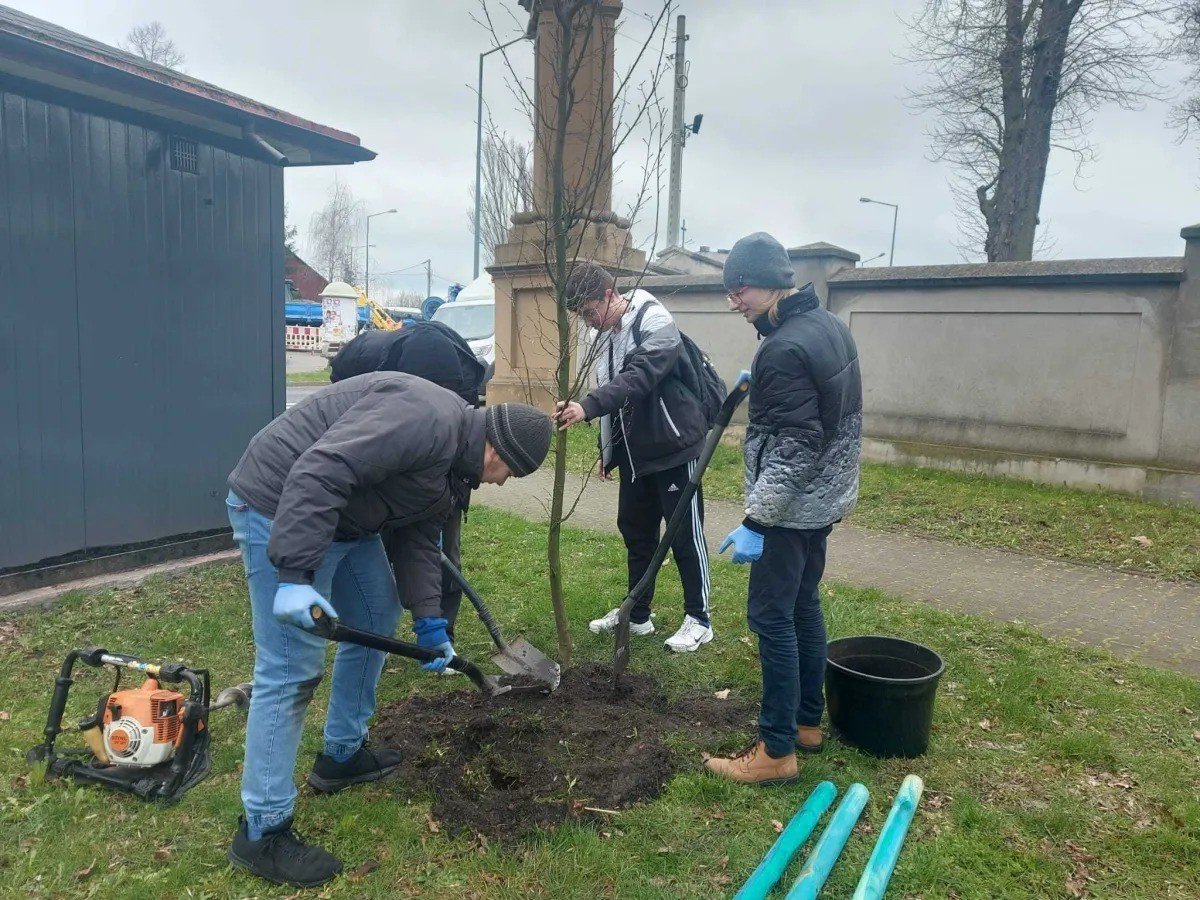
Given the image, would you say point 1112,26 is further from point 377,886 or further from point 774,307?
point 377,886

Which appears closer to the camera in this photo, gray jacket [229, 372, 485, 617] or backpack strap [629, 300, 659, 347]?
gray jacket [229, 372, 485, 617]

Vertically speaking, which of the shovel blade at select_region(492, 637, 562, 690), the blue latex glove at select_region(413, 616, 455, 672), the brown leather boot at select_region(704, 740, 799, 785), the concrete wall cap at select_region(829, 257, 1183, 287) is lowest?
the brown leather boot at select_region(704, 740, 799, 785)

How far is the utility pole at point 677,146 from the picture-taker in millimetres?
17498

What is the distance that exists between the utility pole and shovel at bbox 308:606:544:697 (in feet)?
48.9

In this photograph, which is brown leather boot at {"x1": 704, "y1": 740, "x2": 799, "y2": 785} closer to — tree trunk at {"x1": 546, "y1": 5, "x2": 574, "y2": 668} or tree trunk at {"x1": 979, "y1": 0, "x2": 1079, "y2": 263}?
tree trunk at {"x1": 546, "y1": 5, "x2": 574, "y2": 668}

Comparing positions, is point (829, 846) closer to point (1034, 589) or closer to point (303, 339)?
point (1034, 589)

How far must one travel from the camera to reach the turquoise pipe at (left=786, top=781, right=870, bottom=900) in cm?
252

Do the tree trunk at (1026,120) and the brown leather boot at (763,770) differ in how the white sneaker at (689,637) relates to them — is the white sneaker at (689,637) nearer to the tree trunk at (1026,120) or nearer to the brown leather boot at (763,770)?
the brown leather boot at (763,770)

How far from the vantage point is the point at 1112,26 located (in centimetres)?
1233

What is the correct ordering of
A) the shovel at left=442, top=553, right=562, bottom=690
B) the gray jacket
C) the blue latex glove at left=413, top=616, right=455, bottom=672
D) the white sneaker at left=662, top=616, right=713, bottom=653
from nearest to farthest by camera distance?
1. the gray jacket
2. the blue latex glove at left=413, top=616, right=455, bottom=672
3. the shovel at left=442, top=553, right=562, bottom=690
4. the white sneaker at left=662, top=616, right=713, bottom=653

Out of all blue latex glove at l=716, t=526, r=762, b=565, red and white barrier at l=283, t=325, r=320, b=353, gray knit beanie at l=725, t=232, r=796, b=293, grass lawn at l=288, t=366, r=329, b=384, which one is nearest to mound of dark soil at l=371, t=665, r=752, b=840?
blue latex glove at l=716, t=526, r=762, b=565

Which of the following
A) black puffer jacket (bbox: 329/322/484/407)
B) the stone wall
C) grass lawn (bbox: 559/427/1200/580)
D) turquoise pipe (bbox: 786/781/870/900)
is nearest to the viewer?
turquoise pipe (bbox: 786/781/870/900)

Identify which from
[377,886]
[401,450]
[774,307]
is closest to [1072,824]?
[774,307]

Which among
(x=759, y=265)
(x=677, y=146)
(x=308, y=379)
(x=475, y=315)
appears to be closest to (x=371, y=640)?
(x=759, y=265)
